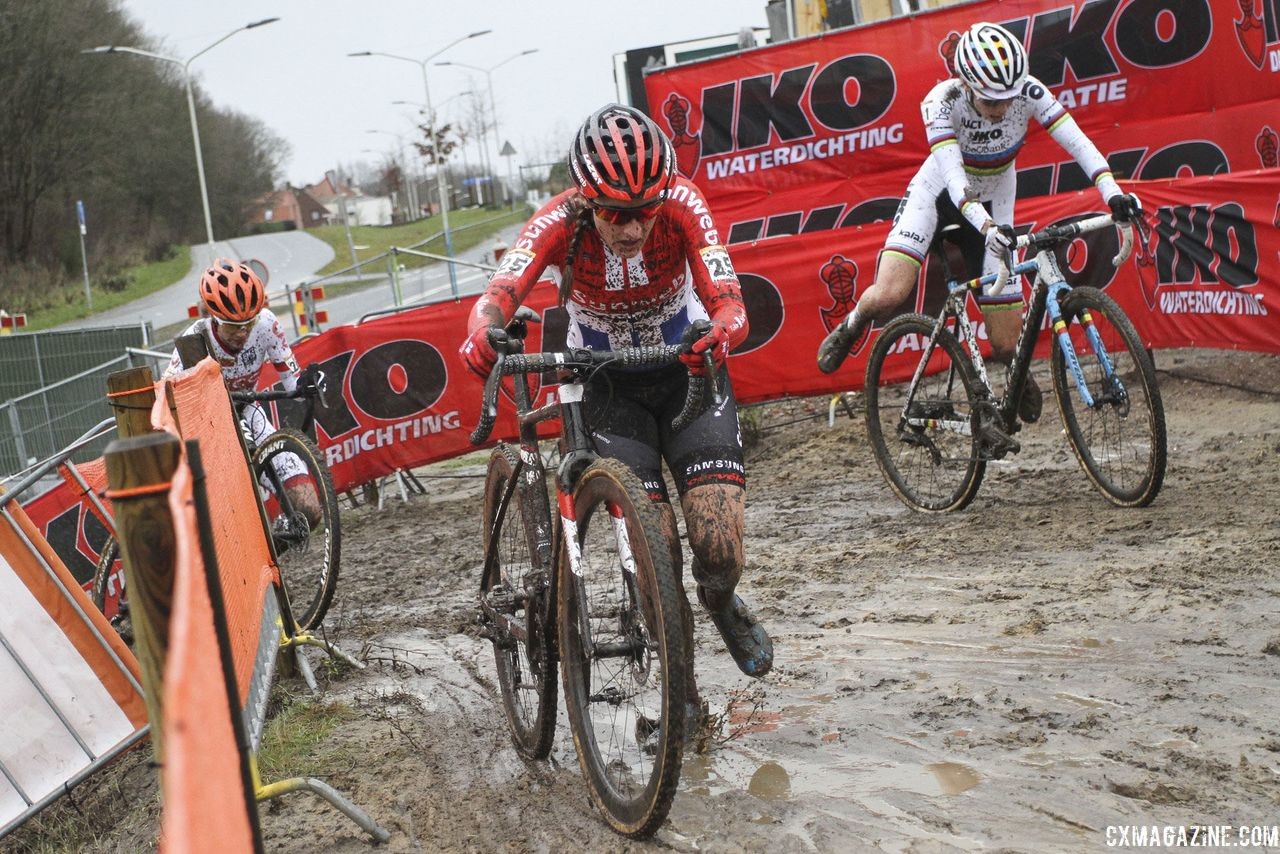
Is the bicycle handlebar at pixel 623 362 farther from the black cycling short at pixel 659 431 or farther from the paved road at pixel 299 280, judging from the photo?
the paved road at pixel 299 280

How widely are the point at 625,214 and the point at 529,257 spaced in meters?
0.40

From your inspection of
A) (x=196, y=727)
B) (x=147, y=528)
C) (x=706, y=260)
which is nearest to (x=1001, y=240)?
(x=706, y=260)

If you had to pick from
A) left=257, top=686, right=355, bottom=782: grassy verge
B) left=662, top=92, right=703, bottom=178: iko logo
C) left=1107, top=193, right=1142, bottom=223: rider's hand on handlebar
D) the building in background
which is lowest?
left=257, top=686, right=355, bottom=782: grassy verge

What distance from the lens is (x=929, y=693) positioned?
4.38m

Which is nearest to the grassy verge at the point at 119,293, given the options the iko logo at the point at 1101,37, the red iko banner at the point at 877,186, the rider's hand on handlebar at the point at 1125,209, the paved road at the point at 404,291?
the paved road at the point at 404,291

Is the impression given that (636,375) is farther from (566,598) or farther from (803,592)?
(803,592)

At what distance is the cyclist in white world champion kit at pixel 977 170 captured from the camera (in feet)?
22.0

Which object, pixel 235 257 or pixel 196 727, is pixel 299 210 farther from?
pixel 196 727

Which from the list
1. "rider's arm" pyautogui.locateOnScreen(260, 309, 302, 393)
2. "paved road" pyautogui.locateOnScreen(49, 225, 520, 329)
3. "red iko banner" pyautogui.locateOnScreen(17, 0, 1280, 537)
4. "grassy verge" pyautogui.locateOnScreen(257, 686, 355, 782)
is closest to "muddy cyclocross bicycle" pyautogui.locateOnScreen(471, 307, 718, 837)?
"grassy verge" pyautogui.locateOnScreen(257, 686, 355, 782)

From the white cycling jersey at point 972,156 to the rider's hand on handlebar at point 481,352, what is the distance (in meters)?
3.54

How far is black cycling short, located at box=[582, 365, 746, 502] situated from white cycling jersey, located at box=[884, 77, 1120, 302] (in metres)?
2.93

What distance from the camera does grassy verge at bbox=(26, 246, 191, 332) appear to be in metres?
43.2

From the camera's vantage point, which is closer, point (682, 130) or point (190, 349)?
point (190, 349)

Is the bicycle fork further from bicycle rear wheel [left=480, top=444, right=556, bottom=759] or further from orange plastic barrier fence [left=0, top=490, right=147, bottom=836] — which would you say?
orange plastic barrier fence [left=0, top=490, right=147, bottom=836]
